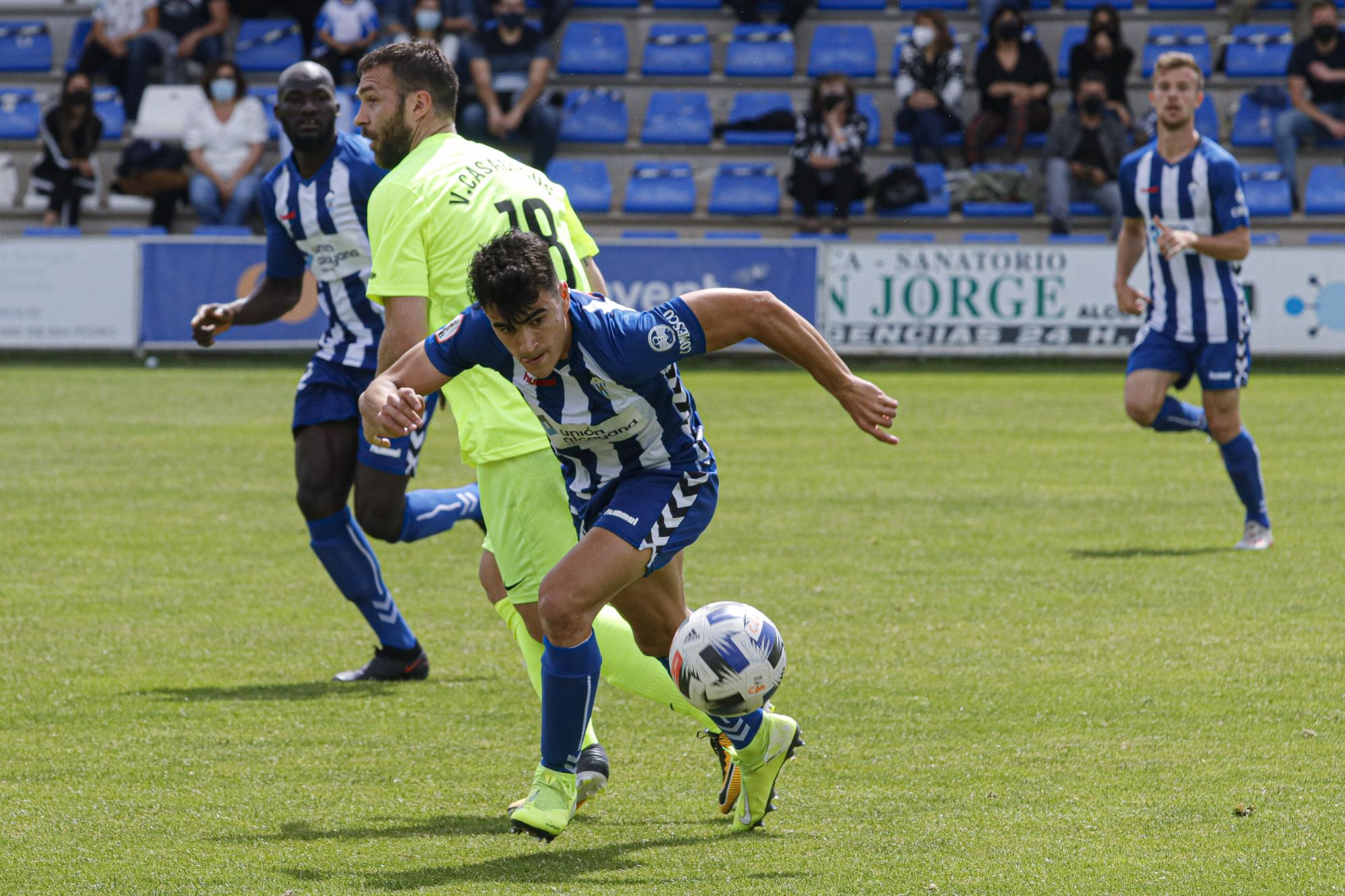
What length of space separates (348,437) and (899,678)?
7.11 ft

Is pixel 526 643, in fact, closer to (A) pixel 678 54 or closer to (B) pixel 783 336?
(B) pixel 783 336

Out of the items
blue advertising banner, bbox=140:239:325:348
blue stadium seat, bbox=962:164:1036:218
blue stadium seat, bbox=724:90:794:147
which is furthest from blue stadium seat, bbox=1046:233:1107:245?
blue advertising banner, bbox=140:239:325:348

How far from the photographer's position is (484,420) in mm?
4703

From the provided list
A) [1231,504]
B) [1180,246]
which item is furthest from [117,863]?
[1231,504]

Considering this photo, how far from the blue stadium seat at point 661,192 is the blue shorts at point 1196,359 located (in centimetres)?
1155

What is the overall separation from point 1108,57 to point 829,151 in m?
3.32

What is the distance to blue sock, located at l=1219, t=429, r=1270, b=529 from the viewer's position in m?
8.21

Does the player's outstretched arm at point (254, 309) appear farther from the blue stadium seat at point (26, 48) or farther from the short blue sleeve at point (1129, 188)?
the blue stadium seat at point (26, 48)

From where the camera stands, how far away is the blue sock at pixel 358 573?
5977 mm

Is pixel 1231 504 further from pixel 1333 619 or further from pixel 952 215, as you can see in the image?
pixel 952 215

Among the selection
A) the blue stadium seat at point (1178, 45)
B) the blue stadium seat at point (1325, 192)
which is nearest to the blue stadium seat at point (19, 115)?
the blue stadium seat at point (1178, 45)

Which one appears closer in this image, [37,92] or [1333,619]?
[1333,619]

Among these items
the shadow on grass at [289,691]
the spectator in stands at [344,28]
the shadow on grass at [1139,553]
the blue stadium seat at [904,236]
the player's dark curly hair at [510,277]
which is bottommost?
the shadow on grass at [289,691]

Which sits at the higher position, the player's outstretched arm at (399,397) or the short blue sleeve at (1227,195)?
the short blue sleeve at (1227,195)
